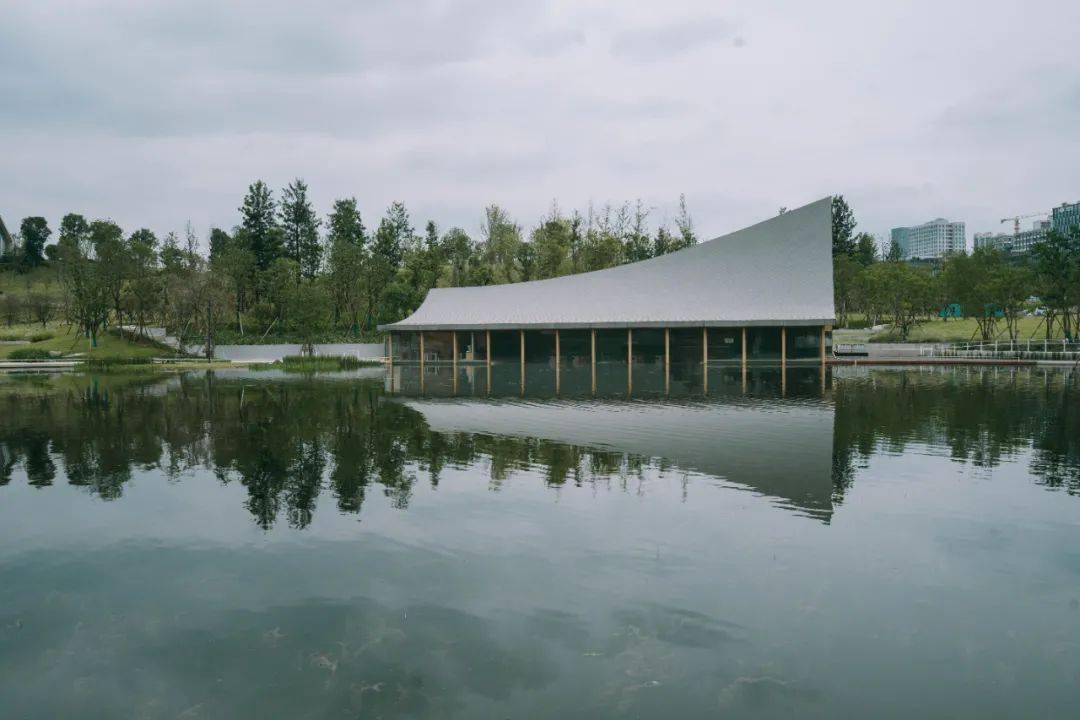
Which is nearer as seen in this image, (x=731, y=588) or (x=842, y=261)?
(x=731, y=588)

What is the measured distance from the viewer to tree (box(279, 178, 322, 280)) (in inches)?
2357

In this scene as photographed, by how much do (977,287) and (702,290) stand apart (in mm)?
17381

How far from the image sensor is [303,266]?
60375mm

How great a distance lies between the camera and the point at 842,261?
182 ft

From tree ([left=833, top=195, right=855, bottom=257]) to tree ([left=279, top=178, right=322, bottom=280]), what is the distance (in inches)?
1701

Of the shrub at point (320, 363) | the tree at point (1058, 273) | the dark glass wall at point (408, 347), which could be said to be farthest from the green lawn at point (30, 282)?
the tree at point (1058, 273)

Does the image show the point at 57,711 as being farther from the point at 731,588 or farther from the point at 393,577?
the point at 731,588

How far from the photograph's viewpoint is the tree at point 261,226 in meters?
54.9

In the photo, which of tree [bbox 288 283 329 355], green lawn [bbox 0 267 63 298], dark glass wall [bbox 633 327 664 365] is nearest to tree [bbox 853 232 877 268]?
dark glass wall [bbox 633 327 664 365]

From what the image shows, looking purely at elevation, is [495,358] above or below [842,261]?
below

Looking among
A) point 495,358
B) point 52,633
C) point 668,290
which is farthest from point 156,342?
point 52,633

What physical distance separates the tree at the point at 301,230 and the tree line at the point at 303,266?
0.26ft

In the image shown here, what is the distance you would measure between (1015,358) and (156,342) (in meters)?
43.7

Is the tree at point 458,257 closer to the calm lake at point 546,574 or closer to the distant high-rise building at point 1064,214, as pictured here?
the calm lake at point 546,574
